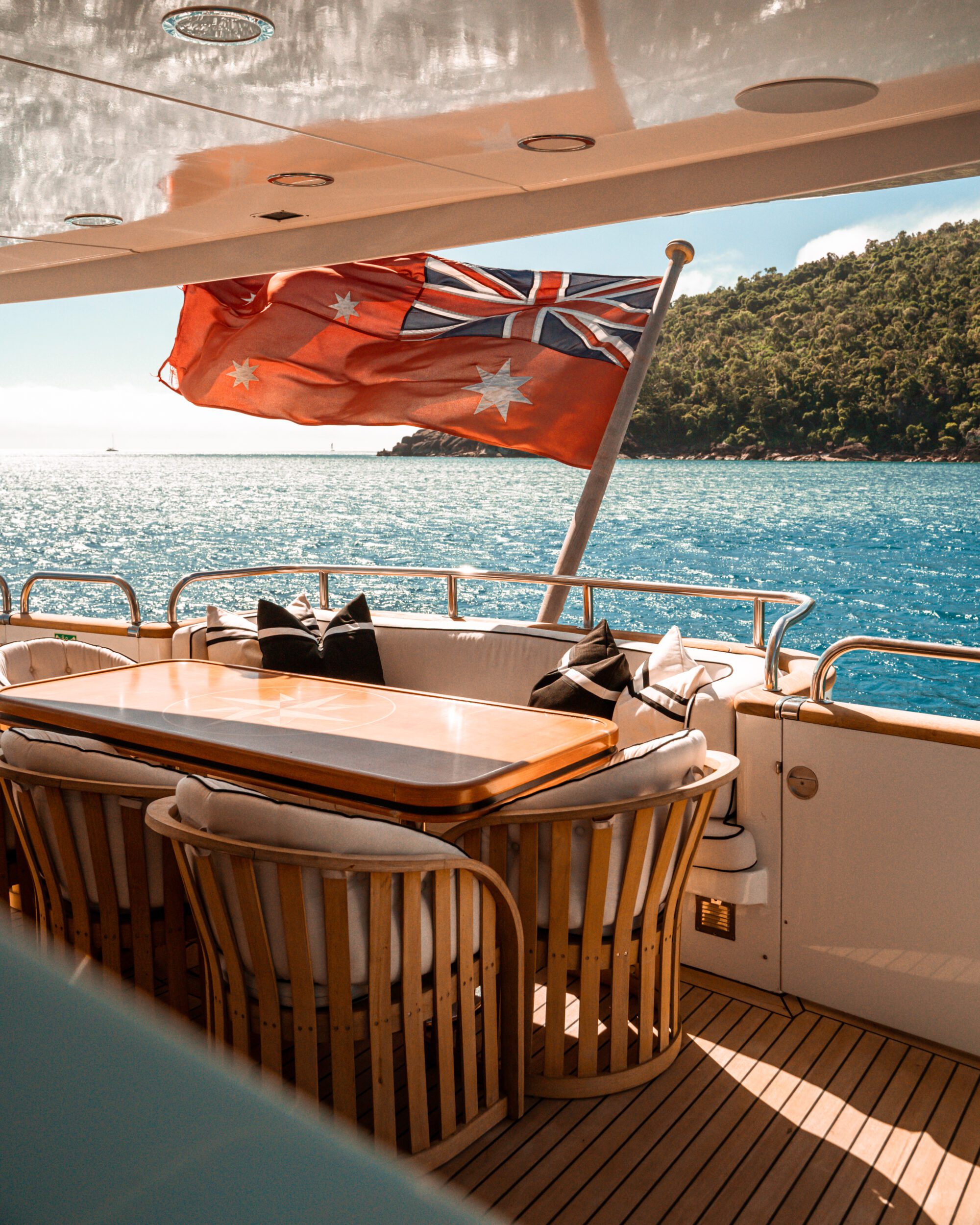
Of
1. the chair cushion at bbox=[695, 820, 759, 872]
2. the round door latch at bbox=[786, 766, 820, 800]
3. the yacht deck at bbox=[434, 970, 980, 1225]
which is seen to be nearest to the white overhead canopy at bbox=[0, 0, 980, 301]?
the round door latch at bbox=[786, 766, 820, 800]

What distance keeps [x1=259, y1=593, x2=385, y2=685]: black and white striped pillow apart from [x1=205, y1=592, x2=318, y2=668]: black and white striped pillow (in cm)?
9

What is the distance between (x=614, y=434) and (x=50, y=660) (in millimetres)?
2252

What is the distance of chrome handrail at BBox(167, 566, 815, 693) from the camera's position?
2.89 m

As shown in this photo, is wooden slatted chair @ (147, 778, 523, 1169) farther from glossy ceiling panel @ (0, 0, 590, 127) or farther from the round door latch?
glossy ceiling panel @ (0, 0, 590, 127)

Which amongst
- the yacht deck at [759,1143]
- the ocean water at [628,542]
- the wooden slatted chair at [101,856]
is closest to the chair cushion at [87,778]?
the wooden slatted chair at [101,856]

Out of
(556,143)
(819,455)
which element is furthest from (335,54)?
(819,455)

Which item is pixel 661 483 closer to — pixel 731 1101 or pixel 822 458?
pixel 822 458

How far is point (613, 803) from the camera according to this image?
2.14 m

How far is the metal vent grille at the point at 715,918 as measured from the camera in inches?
112

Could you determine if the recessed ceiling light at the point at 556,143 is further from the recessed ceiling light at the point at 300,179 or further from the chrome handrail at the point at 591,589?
the chrome handrail at the point at 591,589

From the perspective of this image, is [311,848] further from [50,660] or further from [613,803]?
[50,660]

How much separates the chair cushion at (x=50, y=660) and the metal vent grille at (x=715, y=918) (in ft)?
6.92

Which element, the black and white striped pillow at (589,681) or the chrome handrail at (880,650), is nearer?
the chrome handrail at (880,650)

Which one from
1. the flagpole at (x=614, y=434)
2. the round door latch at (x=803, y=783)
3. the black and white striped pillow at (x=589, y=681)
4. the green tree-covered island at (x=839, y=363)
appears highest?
the green tree-covered island at (x=839, y=363)
